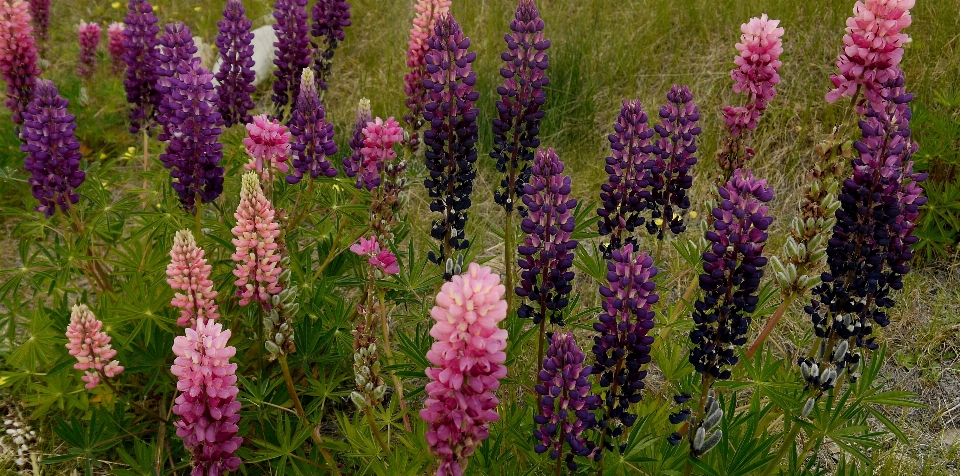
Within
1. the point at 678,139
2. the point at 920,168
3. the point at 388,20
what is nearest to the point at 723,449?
the point at 678,139

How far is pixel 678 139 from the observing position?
319cm

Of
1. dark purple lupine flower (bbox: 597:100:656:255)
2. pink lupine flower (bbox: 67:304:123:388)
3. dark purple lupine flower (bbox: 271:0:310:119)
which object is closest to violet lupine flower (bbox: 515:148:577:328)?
dark purple lupine flower (bbox: 597:100:656:255)

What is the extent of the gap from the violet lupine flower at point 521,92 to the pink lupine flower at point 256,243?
1036mm

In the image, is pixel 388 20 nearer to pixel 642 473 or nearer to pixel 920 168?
pixel 920 168

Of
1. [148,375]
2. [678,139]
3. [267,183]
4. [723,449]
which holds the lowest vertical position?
[148,375]

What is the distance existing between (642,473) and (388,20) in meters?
5.61

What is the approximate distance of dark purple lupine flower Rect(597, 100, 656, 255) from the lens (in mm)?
3035

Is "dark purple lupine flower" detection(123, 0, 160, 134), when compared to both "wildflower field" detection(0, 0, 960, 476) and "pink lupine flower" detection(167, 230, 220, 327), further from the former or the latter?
"pink lupine flower" detection(167, 230, 220, 327)

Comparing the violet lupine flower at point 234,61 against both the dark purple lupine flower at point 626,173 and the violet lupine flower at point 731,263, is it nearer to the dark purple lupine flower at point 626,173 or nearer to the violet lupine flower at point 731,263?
the dark purple lupine flower at point 626,173

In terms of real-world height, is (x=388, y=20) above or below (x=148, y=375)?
above

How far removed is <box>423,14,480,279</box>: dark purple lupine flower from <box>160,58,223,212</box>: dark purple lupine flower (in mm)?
999

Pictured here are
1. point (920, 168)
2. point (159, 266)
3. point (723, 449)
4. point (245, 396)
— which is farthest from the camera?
point (920, 168)

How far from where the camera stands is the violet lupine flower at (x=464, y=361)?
174cm

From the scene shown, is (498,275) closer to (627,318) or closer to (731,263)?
(627,318)
